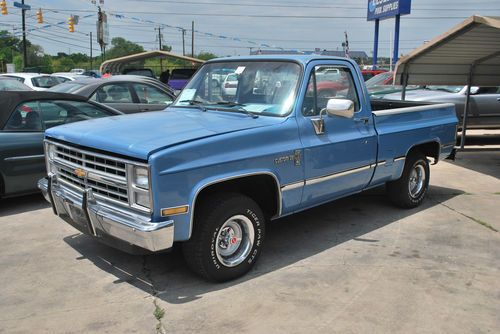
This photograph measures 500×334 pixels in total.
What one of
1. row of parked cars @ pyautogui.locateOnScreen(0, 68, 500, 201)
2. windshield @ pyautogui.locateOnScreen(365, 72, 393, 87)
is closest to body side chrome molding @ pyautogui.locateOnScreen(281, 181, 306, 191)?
row of parked cars @ pyautogui.locateOnScreen(0, 68, 500, 201)

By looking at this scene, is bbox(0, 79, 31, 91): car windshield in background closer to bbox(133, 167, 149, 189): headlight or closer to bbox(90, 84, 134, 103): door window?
bbox(90, 84, 134, 103): door window

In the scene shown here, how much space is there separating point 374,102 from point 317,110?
10.1 feet

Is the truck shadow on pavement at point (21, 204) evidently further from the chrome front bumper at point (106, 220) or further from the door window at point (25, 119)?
the chrome front bumper at point (106, 220)

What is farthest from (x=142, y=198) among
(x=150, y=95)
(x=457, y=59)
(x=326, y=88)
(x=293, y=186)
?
(x=457, y=59)

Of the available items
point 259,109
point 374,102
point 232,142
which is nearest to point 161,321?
point 232,142

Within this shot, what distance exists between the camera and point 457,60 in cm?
995

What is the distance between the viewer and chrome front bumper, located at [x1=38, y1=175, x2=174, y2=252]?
3.53m

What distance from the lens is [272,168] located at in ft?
13.9

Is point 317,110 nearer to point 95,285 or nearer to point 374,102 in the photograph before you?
point 95,285

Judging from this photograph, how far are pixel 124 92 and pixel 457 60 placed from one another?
6807mm

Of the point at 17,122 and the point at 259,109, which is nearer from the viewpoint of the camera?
the point at 259,109

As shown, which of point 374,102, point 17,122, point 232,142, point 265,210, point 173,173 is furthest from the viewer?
point 374,102

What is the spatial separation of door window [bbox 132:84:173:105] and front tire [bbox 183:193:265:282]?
6.22 m

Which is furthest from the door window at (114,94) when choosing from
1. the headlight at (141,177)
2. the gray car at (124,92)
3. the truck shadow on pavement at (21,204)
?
the headlight at (141,177)
